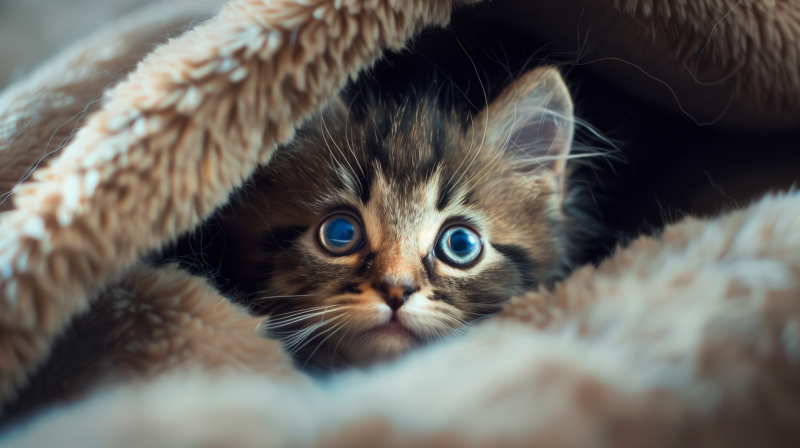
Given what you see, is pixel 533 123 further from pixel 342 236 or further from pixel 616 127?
pixel 342 236

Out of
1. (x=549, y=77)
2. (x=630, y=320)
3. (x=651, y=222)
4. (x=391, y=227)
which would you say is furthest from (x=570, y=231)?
(x=630, y=320)

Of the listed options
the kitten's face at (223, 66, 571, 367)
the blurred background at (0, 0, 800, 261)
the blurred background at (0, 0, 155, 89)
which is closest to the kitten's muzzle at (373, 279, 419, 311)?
the kitten's face at (223, 66, 571, 367)

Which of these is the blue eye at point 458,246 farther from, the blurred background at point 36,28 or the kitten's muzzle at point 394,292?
the blurred background at point 36,28

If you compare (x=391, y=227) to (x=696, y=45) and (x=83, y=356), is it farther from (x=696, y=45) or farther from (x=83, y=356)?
(x=696, y=45)

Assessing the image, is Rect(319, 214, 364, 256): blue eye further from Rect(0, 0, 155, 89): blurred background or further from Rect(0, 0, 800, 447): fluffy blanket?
Rect(0, 0, 155, 89): blurred background

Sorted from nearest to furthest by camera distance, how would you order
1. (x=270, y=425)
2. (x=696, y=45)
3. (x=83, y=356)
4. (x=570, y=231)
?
(x=270, y=425) < (x=83, y=356) < (x=696, y=45) < (x=570, y=231)
